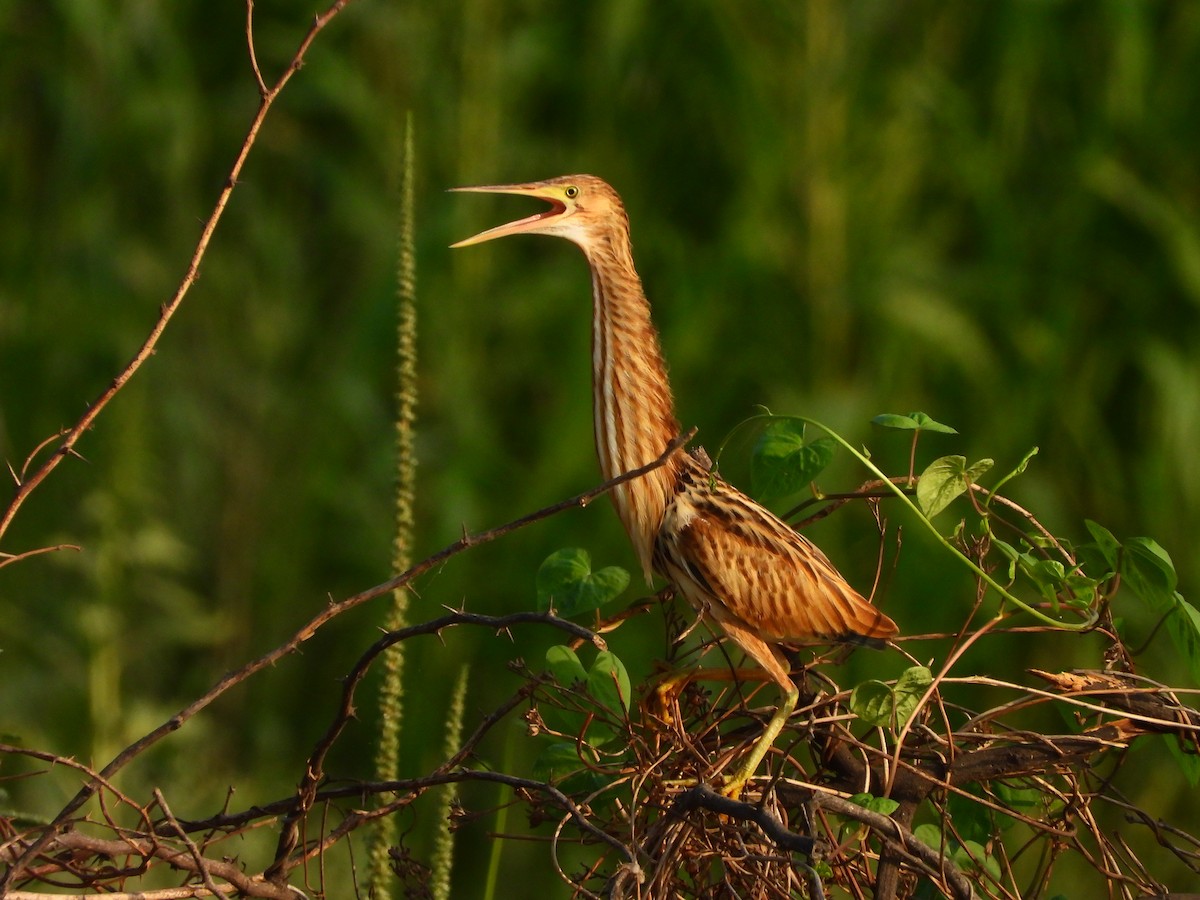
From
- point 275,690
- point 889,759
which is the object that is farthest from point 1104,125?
point 889,759

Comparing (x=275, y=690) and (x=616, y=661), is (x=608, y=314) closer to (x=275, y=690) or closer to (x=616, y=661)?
(x=616, y=661)

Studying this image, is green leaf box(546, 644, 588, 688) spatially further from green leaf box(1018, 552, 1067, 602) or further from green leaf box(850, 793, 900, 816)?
green leaf box(1018, 552, 1067, 602)

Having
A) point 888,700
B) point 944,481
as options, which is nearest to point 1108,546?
point 944,481

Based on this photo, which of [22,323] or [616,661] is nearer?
[616,661]

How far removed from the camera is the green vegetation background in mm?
3787

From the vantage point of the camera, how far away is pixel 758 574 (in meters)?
2.00

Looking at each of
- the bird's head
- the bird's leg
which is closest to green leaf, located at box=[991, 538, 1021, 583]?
the bird's leg

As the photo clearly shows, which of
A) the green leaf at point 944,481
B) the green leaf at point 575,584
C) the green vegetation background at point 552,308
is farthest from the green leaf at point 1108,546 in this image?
the green vegetation background at point 552,308

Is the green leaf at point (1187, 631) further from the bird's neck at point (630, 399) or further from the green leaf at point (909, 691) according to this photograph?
the bird's neck at point (630, 399)

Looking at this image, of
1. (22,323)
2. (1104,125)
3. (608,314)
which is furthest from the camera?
(22,323)

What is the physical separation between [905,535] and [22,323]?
7.20 ft

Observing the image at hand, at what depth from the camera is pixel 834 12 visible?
372cm

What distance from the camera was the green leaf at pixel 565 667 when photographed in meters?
1.59

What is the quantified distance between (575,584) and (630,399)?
46 cm
